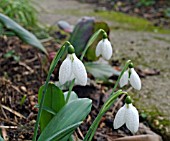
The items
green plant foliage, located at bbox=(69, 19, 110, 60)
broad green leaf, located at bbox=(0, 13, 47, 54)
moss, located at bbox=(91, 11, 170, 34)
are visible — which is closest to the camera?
broad green leaf, located at bbox=(0, 13, 47, 54)

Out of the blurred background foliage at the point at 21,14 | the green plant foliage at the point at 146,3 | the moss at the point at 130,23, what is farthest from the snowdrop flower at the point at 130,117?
the green plant foliage at the point at 146,3

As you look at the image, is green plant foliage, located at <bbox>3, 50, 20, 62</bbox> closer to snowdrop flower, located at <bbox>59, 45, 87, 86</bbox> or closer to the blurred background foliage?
the blurred background foliage

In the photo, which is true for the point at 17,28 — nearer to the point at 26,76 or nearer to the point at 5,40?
the point at 26,76

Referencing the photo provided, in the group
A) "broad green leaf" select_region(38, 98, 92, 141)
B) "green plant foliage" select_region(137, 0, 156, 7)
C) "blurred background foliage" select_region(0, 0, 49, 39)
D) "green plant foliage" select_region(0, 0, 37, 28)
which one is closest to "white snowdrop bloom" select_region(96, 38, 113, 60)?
"broad green leaf" select_region(38, 98, 92, 141)

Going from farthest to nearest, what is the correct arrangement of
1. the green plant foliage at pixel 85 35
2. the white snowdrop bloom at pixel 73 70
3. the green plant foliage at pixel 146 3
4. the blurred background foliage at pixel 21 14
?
1. the green plant foliage at pixel 146 3
2. the blurred background foliage at pixel 21 14
3. the green plant foliage at pixel 85 35
4. the white snowdrop bloom at pixel 73 70

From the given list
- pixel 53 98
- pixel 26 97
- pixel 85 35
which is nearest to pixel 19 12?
pixel 85 35

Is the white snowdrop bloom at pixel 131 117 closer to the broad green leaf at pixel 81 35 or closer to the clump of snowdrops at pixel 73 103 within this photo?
the clump of snowdrops at pixel 73 103

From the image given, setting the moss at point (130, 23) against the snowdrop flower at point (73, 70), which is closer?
the snowdrop flower at point (73, 70)

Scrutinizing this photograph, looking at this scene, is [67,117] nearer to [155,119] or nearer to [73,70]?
[73,70]
